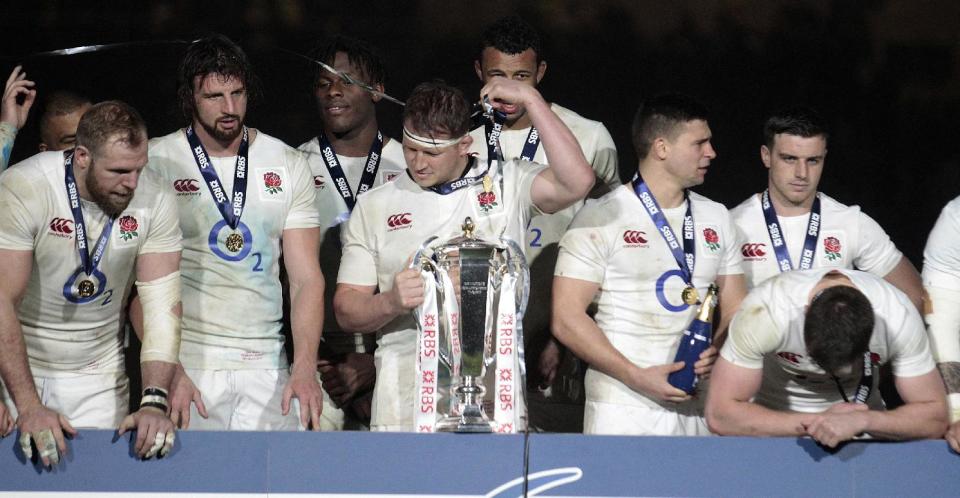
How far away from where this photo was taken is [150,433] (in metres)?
3.38

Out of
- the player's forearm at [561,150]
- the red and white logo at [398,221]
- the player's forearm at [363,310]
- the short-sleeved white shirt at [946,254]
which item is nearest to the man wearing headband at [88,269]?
the player's forearm at [363,310]

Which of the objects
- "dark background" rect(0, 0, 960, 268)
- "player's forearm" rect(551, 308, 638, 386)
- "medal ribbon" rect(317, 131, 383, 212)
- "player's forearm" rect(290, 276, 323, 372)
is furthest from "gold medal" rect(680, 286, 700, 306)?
"dark background" rect(0, 0, 960, 268)

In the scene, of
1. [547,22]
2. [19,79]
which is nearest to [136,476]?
[19,79]

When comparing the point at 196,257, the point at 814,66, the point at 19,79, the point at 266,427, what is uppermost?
the point at 814,66

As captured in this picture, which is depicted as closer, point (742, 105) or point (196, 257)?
point (196, 257)

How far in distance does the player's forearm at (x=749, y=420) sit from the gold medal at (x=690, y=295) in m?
0.47

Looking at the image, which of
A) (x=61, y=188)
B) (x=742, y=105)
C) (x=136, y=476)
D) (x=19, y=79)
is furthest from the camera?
(x=742, y=105)

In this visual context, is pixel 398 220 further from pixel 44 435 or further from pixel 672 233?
pixel 44 435

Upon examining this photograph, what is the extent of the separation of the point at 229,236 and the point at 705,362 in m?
1.65

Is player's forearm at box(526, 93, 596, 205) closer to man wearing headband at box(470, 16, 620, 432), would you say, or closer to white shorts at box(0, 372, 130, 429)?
man wearing headband at box(470, 16, 620, 432)

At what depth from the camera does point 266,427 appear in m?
4.22

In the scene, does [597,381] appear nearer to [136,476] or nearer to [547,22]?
[136,476]

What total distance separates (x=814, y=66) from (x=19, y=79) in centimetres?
364

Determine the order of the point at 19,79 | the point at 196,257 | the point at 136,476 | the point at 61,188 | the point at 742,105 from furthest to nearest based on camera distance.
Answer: the point at 742,105 → the point at 19,79 → the point at 196,257 → the point at 61,188 → the point at 136,476
